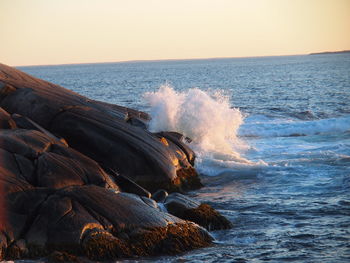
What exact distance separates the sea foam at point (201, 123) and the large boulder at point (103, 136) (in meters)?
3.27

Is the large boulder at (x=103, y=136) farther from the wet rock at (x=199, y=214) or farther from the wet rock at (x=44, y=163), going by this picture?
the wet rock at (x=199, y=214)

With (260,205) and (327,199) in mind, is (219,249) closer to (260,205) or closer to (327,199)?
(260,205)

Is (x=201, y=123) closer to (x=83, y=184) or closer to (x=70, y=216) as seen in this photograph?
(x=83, y=184)

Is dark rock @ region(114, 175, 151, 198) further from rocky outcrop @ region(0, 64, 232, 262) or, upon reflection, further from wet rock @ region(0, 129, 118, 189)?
wet rock @ region(0, 129, 118, 189)

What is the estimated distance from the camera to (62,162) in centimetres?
1155

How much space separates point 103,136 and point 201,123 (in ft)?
23.6

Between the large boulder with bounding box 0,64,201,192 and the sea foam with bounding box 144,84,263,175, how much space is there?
10.7 ft

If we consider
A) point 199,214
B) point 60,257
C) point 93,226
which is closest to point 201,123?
point 199,214

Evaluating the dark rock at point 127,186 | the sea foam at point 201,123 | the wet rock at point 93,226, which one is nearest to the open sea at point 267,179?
the sea foam at point 201,123

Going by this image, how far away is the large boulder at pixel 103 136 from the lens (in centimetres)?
1404

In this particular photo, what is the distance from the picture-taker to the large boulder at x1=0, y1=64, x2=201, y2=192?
46.1 ft

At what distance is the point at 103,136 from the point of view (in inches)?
562

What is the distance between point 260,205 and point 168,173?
98.8 inches

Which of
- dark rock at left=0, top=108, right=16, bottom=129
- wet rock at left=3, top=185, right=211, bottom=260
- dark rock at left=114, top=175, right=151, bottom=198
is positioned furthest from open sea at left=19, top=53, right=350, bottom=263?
dark rock at left=0, top=108, right=16, bottom=129
